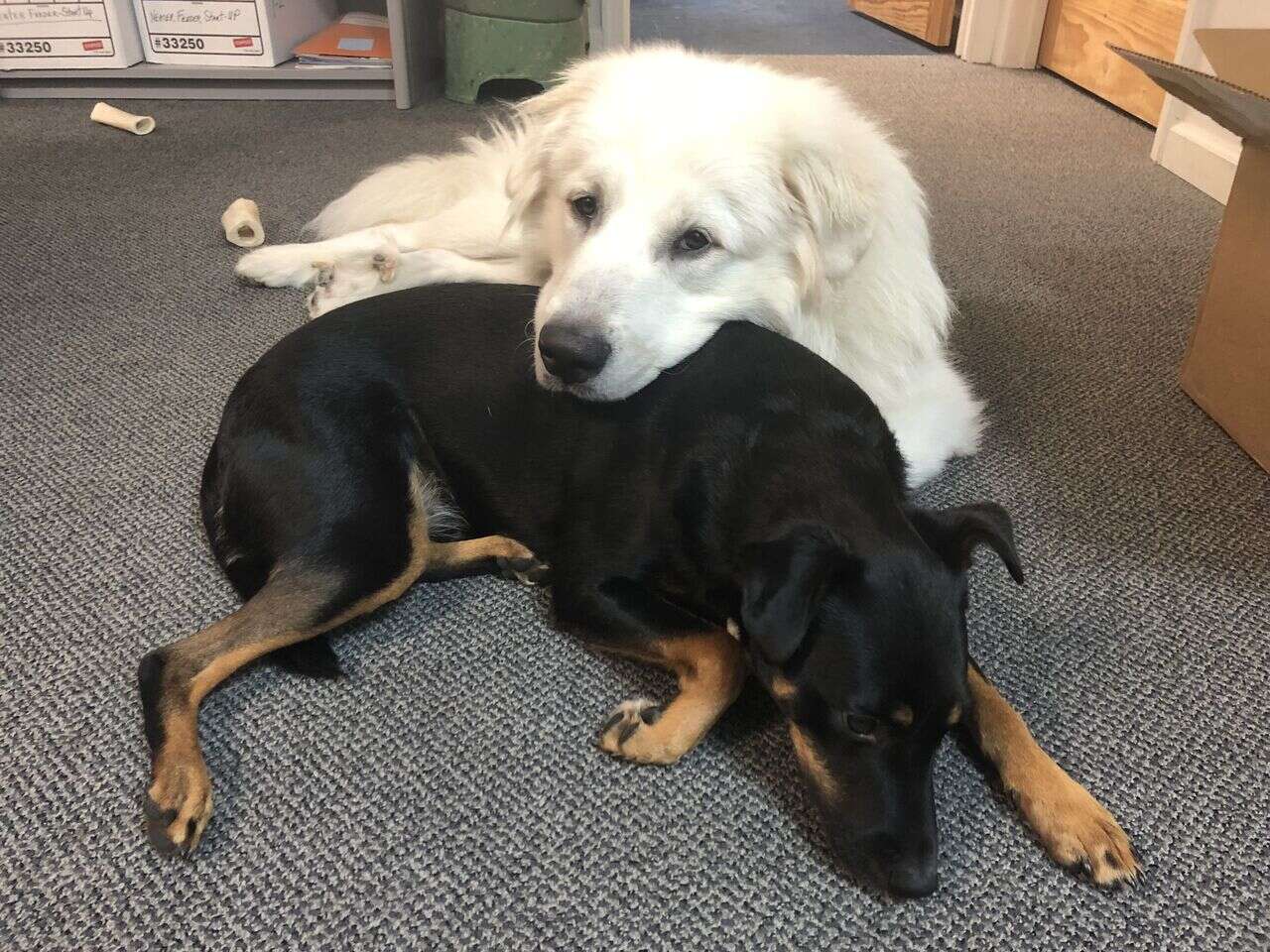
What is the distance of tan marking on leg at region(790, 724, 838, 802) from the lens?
1.16m

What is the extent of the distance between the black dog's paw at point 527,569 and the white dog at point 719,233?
1.01 feet

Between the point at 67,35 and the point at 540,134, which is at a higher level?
the point at 540,134

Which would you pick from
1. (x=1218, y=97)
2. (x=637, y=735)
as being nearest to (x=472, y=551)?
(x=637, y=735)

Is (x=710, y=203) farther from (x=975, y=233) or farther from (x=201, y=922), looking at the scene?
(x=975, y=233)

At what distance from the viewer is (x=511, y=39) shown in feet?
12.9

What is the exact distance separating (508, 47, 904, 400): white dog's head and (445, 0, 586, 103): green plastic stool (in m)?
2.34

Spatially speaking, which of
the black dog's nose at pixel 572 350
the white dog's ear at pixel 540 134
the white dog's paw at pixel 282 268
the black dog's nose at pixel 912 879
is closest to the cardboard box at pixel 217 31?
the white dog's paw at pixel 282 268

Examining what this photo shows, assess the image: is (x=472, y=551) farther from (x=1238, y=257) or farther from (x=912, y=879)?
(x=1238, y=257)

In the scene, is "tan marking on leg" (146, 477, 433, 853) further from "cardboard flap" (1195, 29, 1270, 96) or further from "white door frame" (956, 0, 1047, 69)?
"white door frame" (956, 0, 1047, 69)

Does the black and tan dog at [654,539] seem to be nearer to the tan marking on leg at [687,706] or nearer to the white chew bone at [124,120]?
the tan marking on leg at [687,706]

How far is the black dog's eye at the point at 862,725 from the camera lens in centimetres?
113

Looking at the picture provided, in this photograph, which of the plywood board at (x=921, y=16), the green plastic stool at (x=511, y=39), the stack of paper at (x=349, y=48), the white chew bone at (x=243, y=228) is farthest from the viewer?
the plywood board at (x=921, y=16)

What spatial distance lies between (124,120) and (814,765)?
12.2 feet

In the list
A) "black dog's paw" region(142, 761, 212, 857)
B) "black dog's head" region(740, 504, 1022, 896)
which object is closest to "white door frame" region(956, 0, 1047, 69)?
"black dog's head" region(740, 504, 1022, 896)
